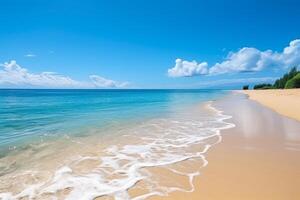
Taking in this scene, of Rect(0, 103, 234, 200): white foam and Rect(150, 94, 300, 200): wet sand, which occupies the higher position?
Rect(150, 94, 300, 200): wet sand

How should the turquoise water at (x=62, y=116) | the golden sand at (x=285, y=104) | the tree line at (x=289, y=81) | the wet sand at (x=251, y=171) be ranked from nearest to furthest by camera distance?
the wet sand at (x=251, y=171)
the turquoise water at (x=62, y=116)
the golden sand at (x=285, y=104)
the tree line at (x=289, y=81)

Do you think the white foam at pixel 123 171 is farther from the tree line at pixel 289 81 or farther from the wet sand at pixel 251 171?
the tree line at pixel 289 81

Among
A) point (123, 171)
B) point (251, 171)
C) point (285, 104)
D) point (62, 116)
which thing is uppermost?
point (285, 104)

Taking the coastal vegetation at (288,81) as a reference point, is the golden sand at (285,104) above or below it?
below

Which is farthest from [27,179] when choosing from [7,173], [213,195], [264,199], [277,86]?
[277,86]

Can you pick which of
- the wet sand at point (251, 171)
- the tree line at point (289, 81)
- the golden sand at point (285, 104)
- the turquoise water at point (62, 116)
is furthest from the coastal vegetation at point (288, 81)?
the wet sand at point (251, 171)

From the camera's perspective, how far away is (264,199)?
13.5ft

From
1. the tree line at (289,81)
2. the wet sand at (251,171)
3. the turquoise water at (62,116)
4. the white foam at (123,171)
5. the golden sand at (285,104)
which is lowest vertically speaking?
the turquoise water at (62,116)

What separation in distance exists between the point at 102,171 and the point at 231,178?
3.37 m

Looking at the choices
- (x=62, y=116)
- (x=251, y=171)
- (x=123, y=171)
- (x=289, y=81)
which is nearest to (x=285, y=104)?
(x=251, y=171)

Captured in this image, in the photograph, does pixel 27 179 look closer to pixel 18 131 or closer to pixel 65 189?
pixel 65 189

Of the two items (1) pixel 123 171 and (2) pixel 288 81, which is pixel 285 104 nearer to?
(1) pixel 123 171

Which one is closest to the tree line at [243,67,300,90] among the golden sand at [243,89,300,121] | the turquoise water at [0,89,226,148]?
the golden sand at [243,89,300,121]

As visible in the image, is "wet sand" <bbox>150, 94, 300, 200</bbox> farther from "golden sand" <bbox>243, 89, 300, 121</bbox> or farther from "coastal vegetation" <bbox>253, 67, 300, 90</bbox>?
"coastal vegetation" <bbox>253, 67, 300, 90</bbox>
